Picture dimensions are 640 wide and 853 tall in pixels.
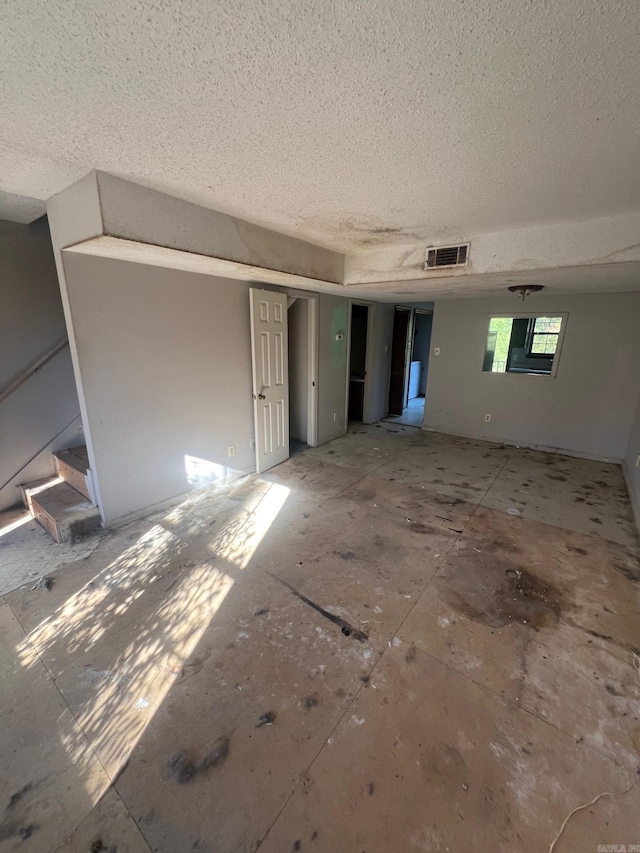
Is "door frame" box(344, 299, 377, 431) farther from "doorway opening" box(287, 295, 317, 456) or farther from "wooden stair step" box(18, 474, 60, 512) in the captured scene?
"wooden stair step" box(18, 474, 60, 512)

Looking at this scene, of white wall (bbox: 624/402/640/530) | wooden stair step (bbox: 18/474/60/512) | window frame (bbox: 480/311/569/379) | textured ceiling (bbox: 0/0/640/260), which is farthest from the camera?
window frame (bbox: 480/311/569/379)

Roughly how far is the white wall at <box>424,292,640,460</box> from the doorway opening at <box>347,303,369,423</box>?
46.6 inches

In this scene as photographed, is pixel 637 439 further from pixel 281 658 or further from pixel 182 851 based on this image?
pixel 182 851

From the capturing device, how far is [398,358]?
644 cm

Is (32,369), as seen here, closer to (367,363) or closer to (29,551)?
(29,551)

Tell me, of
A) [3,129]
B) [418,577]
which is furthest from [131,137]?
[418,577]

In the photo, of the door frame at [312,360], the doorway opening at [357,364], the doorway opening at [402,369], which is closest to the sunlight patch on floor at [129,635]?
the door frame at [312,360]

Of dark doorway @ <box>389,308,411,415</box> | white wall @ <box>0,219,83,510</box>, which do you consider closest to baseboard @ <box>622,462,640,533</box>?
dark doorway @ <box>389,308,411,415</box>

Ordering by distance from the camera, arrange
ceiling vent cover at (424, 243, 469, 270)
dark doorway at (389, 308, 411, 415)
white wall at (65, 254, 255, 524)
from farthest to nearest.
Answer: dark doorway at (389, 308, 411, 415) → ceiling vent cover at (424, 243, 469, 270) → white wall at (65, 254, 255, 524)

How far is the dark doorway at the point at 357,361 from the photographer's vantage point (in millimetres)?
6133

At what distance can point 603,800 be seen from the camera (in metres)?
1.24

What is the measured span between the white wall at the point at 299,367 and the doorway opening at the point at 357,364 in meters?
1.35

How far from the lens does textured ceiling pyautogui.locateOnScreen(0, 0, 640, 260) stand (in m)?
0.86

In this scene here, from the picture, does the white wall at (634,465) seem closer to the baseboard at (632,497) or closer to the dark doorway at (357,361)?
the baseboard at (632,497)
